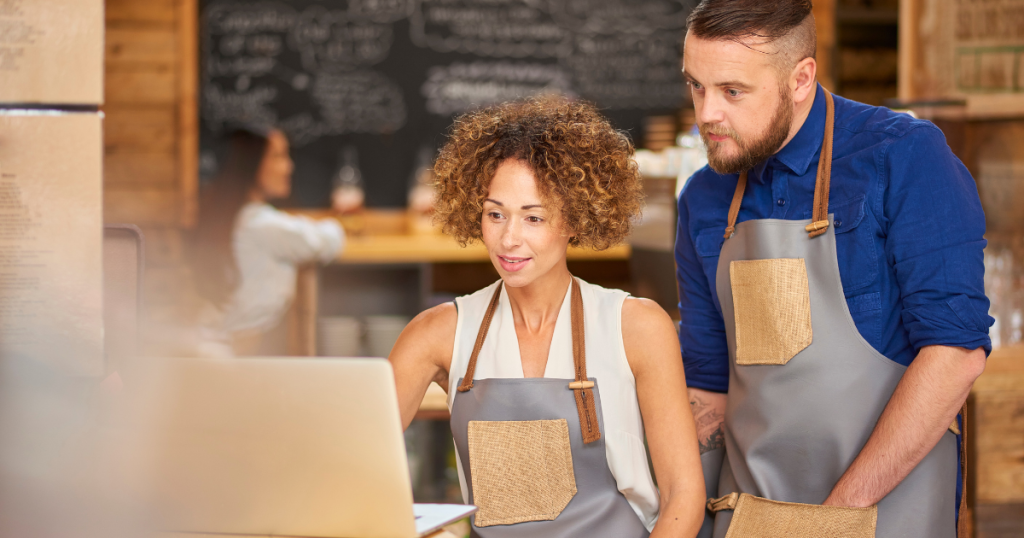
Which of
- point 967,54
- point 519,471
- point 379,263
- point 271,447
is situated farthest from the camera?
point 379,263

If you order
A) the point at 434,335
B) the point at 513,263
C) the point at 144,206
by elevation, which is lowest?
the point at 434,335

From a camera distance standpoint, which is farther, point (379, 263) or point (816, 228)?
point (379, 263)

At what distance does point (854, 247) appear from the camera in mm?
1237

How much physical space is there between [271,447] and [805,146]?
86 centimetres

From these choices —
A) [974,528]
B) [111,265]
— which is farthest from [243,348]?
[974,528]

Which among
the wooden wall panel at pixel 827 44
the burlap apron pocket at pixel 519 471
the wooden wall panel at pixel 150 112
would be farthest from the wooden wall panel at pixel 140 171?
the burlap apron pocket at pixel 519 471

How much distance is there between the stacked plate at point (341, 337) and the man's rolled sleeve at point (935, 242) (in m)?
2.55

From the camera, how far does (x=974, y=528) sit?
1.99 meters

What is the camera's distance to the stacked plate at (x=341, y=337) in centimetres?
348

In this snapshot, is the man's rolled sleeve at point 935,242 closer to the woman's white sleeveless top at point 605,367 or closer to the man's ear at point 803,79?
the man's ear at point 803,79

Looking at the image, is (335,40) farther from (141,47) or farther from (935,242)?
(935,242)

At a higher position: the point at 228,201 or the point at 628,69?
the point at 628,69

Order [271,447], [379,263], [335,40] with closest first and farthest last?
[271,447], [379,263], [335,40]

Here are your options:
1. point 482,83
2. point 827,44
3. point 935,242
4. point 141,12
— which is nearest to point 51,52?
point 935,242
